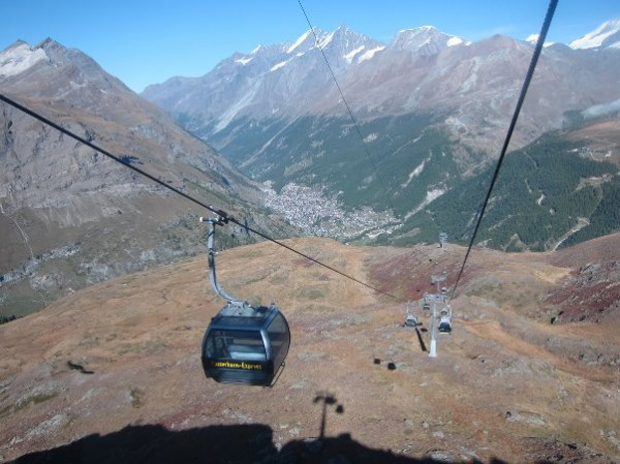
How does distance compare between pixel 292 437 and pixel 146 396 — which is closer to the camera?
pixel 292 437

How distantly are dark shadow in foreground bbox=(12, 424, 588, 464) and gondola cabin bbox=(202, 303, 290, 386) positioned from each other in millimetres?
8401

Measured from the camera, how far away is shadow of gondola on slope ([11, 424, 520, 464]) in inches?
1283

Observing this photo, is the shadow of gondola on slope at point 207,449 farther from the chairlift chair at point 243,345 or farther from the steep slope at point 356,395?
the chairlift chair at point 243,345

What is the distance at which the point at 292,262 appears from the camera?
114688 millimetres

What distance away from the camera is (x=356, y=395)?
4025 cm

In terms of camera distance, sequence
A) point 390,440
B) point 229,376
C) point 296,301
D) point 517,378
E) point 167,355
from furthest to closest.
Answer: point 296,301, point 167,355, point 517,378, point 390,440, point 229,376

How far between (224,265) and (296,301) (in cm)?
3939

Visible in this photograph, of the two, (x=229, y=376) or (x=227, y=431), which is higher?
(x=229, y=376)

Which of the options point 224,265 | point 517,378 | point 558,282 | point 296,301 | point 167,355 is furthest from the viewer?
point 224,265

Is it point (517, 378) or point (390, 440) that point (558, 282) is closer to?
point (517, 378)

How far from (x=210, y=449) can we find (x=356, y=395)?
39.1 feet

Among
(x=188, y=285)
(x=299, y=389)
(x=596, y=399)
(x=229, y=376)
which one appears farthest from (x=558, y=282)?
(x=188, y=285)

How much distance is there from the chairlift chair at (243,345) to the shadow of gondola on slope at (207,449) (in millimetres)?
8370

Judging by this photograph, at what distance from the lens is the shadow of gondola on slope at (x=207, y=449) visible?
3259cm
